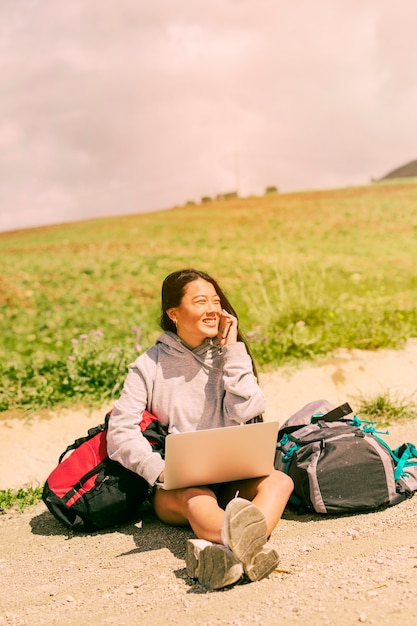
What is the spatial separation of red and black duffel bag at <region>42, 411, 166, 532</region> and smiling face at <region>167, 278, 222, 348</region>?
51 centimetres

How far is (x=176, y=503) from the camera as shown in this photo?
370 cm

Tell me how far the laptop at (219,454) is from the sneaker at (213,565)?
45cm

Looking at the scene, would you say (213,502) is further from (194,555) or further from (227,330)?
(227,330)

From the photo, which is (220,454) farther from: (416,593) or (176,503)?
(416,593)

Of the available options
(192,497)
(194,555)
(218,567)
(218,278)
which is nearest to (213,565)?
(218,567)

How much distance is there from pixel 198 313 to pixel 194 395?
1.49 feet

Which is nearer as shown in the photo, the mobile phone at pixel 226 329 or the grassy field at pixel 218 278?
the mobile phone at pixel 226 329

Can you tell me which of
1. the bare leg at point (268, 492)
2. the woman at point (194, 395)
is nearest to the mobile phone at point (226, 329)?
the woman at point (194, 395)

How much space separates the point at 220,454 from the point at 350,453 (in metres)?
0.84

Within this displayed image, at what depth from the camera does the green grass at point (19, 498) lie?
192 inches

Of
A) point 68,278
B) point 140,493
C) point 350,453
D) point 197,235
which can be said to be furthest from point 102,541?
point 197,235

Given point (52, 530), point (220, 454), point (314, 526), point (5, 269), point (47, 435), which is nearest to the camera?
point (220, 454)

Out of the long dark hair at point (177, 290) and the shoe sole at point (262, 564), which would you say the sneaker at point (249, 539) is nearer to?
the shoe sole at point (262, 564)

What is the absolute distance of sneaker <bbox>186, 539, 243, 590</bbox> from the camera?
116 inches
